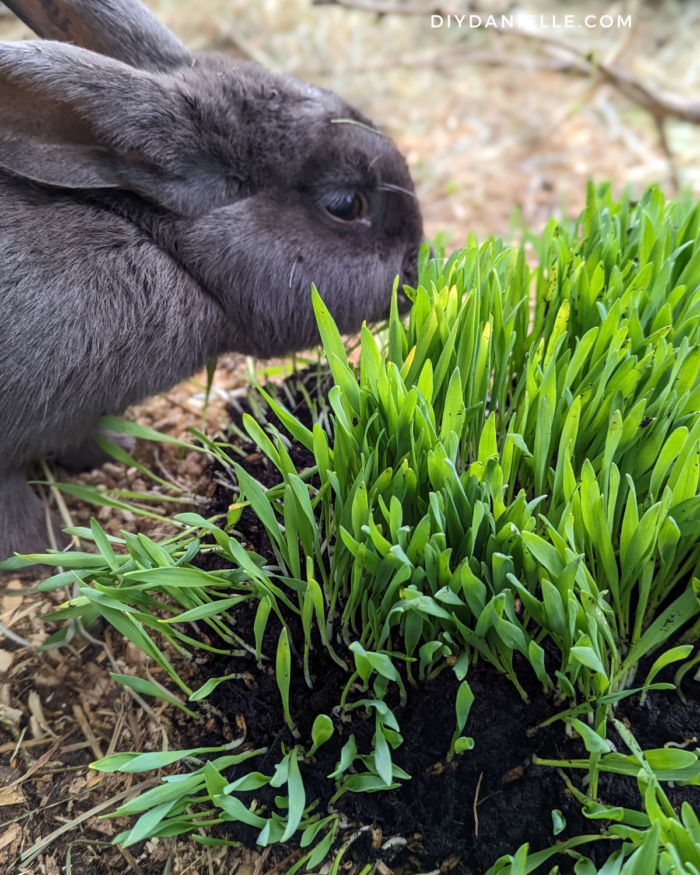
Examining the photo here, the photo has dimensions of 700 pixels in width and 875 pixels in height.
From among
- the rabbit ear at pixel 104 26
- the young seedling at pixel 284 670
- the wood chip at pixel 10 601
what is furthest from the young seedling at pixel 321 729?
the rabbit ear at pixel 104 26

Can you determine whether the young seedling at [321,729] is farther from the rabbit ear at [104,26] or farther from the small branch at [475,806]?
the rabbit ear at [104,26]

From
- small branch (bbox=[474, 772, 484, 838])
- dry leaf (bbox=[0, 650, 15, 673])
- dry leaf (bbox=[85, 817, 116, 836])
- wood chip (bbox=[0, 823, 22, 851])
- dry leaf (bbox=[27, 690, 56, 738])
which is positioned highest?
small branch (bbox=[474, 772, 484, 838])

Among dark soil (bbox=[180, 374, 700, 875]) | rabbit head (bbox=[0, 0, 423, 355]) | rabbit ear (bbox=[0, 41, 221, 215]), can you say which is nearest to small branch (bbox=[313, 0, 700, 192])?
rabbit head (bbox=[0, 0, 423, 355])

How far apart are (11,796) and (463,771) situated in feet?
3.41

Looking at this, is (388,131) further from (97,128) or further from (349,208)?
(97,128)

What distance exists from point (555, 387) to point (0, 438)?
58.6 inches

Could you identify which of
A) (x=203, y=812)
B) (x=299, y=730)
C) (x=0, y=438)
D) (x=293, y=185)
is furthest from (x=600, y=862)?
(x=293, y=185)

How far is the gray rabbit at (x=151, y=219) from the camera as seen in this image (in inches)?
74.7

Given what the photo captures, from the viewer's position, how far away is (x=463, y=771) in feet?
4.47

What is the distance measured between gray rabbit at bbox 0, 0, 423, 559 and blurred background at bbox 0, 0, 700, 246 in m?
2.02

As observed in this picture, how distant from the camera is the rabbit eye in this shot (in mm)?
2391

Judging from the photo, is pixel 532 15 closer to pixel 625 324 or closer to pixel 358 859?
pixel 625 324

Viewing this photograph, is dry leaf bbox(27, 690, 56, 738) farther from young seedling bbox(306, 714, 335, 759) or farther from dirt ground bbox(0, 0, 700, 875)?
young seedling bbox(306, 714, 335, 759)

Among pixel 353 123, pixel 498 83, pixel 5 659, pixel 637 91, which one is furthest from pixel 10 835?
pixel 498 83
